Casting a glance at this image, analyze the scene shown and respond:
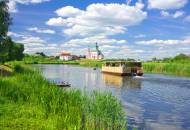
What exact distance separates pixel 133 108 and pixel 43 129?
1527cm

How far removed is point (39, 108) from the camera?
1958 centimetres

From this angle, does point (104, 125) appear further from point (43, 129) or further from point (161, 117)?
point (161, 117)

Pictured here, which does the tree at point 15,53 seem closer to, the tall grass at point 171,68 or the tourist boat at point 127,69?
the tourist boat at point 127,69

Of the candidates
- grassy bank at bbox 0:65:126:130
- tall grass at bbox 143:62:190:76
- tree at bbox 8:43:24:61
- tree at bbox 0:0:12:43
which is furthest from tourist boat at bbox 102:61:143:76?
grassy bank at bbox 0:65:126:130

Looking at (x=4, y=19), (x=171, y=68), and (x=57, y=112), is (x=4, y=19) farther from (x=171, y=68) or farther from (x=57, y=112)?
(x=171, y=68)

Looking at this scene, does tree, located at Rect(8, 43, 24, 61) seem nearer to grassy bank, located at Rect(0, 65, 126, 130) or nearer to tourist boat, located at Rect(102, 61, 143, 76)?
tourist boat, located at Rect(102, 61, 143, 76)

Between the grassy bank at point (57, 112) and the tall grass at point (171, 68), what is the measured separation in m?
60.6

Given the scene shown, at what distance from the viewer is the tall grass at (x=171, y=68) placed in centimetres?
7890

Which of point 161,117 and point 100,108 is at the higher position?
point 100,108

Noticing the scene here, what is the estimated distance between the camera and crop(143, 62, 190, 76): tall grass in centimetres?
7890

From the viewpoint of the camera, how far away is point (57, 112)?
18875mm

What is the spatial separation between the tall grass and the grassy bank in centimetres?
6062

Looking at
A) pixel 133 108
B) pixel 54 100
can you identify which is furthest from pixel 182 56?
pixel 54 100

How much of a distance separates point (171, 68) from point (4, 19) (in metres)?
55.1
